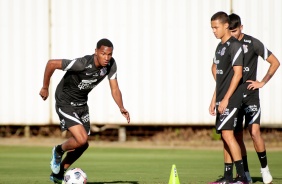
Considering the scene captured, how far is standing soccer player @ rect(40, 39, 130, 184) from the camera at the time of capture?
12508 mm

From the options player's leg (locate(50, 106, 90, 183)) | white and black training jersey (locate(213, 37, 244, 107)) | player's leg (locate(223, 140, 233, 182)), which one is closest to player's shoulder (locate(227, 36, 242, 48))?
white and black training jersey (locate(213, 37, 244, 107))

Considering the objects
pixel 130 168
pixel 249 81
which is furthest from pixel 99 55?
pixel 130 168

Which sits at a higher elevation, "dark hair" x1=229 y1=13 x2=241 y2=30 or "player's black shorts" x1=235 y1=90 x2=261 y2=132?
"dark hair" x1=229 y1=13 x2=241 y2=30

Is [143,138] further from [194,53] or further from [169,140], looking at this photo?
[194,53]

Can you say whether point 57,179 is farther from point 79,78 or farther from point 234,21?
point 234,21

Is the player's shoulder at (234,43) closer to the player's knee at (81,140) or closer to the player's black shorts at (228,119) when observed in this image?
the player's black shorts at (228,119)

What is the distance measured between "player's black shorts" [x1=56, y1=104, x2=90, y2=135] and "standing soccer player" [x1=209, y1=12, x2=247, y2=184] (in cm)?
197

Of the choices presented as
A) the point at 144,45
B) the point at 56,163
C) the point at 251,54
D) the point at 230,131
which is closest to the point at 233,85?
the point at 230,131

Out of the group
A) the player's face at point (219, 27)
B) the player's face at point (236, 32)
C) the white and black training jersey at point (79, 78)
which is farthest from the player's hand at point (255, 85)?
the white and black training jersey at point (79, 78)

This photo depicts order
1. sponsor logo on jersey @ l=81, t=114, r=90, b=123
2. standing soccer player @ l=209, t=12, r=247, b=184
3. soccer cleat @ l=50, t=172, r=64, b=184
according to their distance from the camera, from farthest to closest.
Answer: sponsor logo on jersey @ l=81, t=114, r=90, b=123 → soccer cleat @ l=50, t=172, r=64, b=184 → standing soccer player @ l=209, t=12, r=247, b=184

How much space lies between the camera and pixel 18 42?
21.5 metres

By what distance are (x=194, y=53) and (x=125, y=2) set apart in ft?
6.34

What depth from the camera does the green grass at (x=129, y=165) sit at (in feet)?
44.2

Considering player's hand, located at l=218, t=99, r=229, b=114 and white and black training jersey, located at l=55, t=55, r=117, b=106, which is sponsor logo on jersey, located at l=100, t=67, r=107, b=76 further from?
player's hand, located at l=218, t=99, r=229, b=114
